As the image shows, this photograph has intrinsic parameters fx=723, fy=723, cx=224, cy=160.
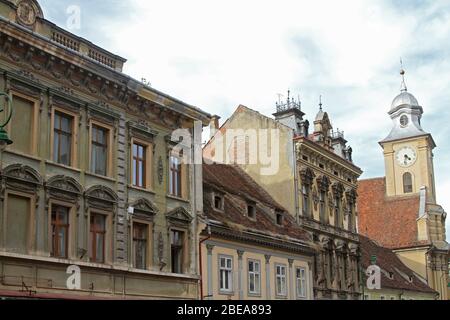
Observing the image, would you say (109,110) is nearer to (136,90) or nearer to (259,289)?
(136,90)

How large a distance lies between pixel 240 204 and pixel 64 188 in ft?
45.5

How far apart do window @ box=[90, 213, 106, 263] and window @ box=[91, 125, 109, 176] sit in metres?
1.58

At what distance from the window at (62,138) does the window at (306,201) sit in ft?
64.7

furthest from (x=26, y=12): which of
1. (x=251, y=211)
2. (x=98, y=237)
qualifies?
(x=251, y=211)

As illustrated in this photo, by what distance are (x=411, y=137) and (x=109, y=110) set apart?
192 ft

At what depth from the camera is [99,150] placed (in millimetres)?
25047

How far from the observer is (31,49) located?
21.9m

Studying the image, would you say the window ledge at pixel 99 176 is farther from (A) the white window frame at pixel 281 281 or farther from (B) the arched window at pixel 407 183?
(B) the arched window at pixel 407 183

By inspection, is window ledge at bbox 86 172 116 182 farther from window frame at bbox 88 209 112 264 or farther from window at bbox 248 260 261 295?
window at bbox 248 260 261 295

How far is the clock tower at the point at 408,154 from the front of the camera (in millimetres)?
77000

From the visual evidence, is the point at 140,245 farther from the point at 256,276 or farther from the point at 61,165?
the point at 256,276

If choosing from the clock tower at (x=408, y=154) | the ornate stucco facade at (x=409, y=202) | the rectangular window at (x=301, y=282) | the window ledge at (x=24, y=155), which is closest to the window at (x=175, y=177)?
the window ledge at (x=24, y=155)

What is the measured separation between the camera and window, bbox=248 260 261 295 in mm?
32906

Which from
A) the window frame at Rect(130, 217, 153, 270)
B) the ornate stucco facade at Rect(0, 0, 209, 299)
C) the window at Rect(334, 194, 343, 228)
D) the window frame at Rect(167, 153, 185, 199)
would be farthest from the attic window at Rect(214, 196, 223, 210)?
the window at Rect(334, 194, 343, 228)
